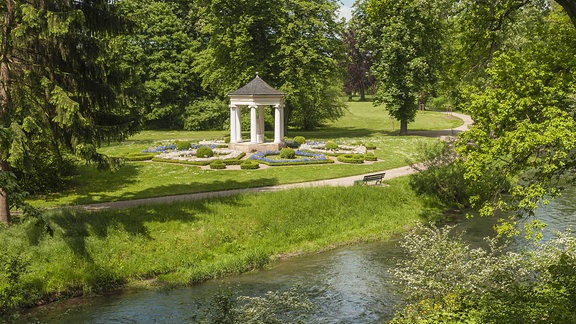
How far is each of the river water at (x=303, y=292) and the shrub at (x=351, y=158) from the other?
1572cm

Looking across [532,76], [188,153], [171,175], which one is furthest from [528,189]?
[188,153]

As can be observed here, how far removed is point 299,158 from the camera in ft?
131

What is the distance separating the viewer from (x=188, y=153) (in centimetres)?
4281

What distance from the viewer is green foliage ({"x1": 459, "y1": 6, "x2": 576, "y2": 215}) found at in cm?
1424

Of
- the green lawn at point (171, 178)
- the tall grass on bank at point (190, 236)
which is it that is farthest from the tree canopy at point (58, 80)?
the green lawn at point (171, 178)

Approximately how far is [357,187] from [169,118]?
158ft

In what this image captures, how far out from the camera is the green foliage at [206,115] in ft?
224

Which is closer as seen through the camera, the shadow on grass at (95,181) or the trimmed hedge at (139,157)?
the shadow on grass at (95,181)

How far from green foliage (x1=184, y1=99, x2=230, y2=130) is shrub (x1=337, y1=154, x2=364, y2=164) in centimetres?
3138

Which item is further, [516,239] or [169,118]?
[169,118]

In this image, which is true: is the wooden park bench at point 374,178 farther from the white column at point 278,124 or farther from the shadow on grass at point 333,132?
the shadow on grass at point 333,132

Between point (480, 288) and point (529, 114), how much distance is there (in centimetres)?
584

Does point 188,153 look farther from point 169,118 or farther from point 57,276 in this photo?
point 169,118

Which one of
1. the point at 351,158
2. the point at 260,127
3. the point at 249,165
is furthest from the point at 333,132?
the point at 249,165
